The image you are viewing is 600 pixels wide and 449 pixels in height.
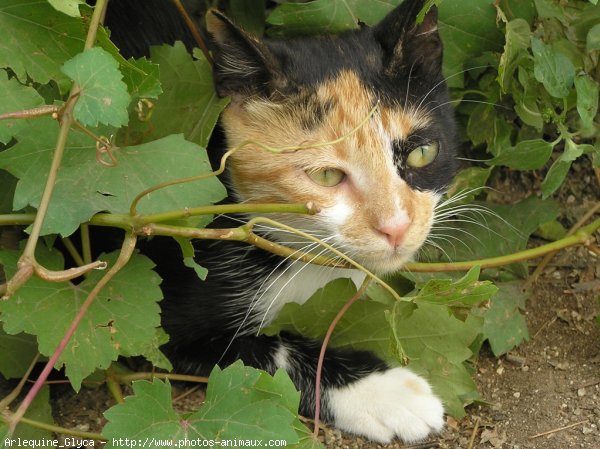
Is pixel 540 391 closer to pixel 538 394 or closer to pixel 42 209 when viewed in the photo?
pixel 538 394

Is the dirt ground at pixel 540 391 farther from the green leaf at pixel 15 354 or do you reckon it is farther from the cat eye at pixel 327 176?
the cat eye at pixel 327 176

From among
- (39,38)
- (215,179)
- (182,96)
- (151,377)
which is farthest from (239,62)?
(151,377)

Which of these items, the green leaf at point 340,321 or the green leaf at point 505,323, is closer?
the green leaf at point 340,321

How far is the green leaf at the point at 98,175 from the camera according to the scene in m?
1.73

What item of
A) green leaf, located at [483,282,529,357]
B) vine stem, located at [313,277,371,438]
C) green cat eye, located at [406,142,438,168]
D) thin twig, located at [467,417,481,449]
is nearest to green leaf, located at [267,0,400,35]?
→ green cat eye, located at [406,142,438,168]

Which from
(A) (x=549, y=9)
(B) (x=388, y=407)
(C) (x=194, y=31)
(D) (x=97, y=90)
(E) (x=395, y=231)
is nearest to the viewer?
(D) (x=97, y=90)

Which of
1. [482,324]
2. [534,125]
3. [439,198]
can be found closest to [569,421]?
[482,324]

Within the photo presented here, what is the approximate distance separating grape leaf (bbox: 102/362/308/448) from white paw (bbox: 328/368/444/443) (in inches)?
22.7

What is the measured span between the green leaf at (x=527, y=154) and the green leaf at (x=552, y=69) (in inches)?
5.6

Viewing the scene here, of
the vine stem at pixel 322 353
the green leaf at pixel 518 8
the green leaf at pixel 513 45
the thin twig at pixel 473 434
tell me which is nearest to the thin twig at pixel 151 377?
the vine stem at pixel 322 353

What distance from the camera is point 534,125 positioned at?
2.54 metres

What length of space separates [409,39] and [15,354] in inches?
49.7

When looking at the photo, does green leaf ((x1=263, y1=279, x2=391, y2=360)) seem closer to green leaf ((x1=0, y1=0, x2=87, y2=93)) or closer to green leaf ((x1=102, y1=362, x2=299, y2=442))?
green leaf ((x1=102, y1=362, x2=299, y2=442))

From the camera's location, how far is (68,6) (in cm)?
174
